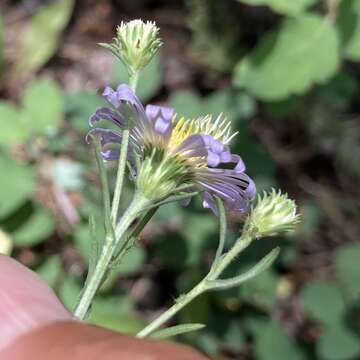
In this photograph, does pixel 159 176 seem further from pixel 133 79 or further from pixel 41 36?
pixel 41 36

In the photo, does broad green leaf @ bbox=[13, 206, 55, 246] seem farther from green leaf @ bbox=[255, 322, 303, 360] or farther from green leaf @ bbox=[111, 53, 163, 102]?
green leaf @ bbox=[255, 322, 303, 360]

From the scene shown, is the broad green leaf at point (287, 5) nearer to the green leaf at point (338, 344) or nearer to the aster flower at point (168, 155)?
the aster flower at point (168, 155)

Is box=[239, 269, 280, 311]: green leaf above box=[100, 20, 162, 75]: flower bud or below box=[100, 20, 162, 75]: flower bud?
below

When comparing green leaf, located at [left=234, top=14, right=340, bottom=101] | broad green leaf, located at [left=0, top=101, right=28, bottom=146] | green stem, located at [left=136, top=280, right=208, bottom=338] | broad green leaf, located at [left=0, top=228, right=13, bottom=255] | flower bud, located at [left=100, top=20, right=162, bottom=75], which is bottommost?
broad green leaf, located at [left=0, top=228, right=13, bottom=255]

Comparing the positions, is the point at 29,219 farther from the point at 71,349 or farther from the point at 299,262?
the point at 71,349

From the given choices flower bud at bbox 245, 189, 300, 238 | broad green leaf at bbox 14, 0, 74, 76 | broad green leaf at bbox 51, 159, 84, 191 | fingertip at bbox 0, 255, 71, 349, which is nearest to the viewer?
fingertip at bbox 0, 255, 71, 349

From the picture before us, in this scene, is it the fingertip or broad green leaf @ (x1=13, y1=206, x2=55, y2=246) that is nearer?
the fingertip

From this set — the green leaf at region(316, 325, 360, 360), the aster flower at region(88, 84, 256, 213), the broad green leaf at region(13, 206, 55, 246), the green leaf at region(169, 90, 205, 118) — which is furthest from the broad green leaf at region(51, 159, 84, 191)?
the aster flower at region(88, 84, 256, 213)

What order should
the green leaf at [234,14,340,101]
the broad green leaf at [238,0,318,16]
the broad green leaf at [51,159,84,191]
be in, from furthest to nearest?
the broad green leaf at [51,159,84,191] → the green leaf at [234,14,340,101] → the broad green leaf at [238,0,318,16]
